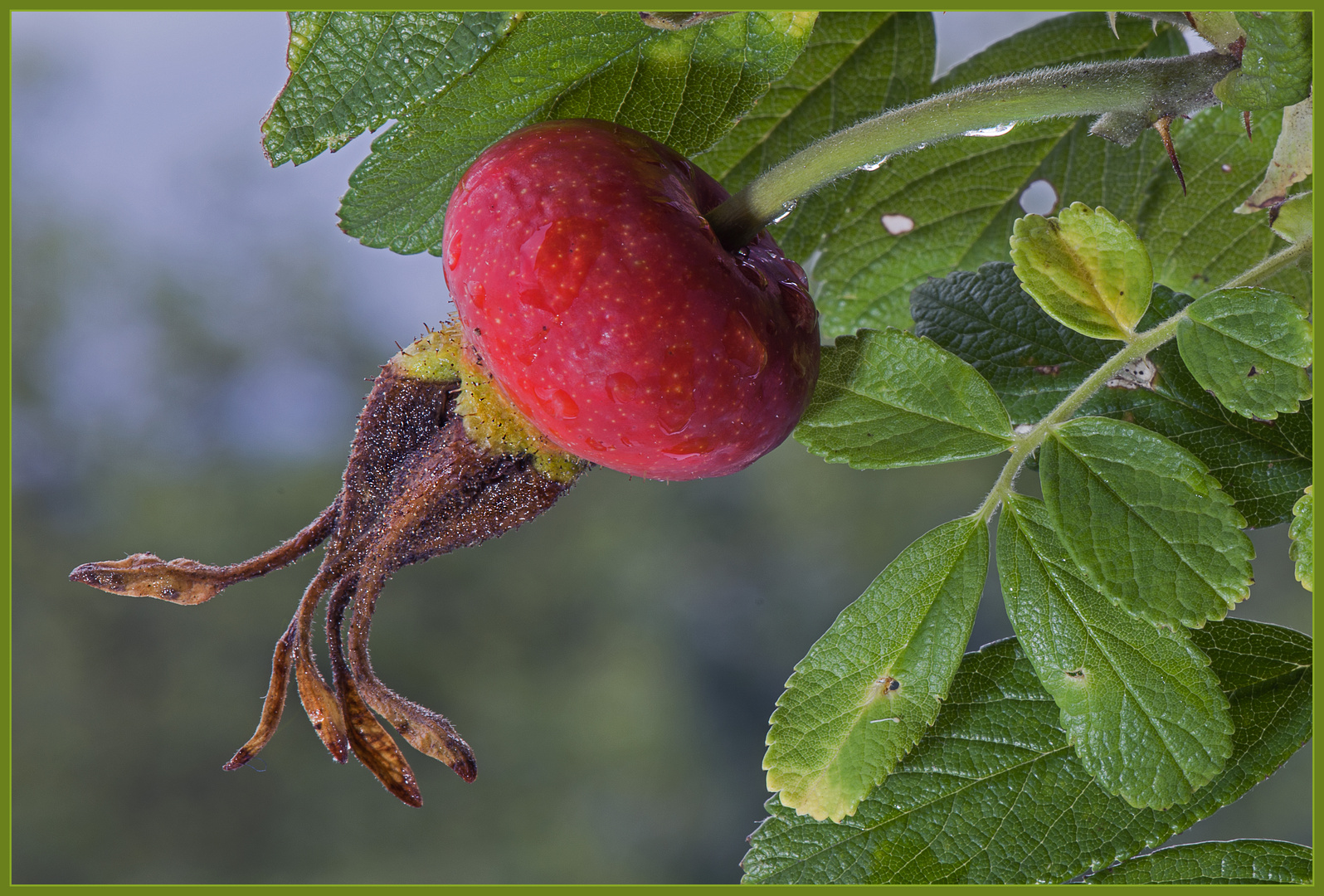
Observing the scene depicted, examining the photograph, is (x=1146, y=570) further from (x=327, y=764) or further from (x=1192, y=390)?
(x=327, y=764)

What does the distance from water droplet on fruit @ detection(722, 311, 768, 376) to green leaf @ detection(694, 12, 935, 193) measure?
23 cm

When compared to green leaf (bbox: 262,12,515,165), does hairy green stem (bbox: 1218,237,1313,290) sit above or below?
below

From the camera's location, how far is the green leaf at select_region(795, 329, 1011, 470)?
475mm

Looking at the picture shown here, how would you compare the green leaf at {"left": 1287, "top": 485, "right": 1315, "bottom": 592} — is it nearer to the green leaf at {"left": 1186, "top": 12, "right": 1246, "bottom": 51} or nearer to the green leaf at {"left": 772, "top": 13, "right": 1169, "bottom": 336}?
the green leaf at {"left": 1186, "top": 12, "right": 1246, "bottom": 51}

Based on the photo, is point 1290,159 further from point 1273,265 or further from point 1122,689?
point 1122,689

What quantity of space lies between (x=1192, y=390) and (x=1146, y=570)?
0.45 ft

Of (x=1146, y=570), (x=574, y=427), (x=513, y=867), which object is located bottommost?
(x=513, y=867)

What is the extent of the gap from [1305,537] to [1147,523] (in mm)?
63

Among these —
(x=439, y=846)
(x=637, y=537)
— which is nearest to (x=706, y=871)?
(x=439, y=846)

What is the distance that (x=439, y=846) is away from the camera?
3.65 metres

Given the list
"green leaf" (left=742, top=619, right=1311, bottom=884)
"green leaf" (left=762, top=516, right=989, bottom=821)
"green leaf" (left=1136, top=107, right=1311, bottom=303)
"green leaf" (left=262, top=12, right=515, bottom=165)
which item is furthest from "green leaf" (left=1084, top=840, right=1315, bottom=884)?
"green leaf" (left=262, top=12, right=515, bottom=165)

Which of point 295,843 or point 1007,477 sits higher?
point 1007,477

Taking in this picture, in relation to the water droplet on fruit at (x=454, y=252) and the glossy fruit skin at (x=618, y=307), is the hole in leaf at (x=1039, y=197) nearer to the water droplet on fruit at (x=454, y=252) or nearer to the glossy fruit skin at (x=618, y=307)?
the glossy fruit skin at (x=618, y=307)

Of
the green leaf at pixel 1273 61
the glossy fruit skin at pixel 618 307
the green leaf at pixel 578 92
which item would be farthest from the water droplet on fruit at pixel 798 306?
the green leaf at pixel 1273 61
